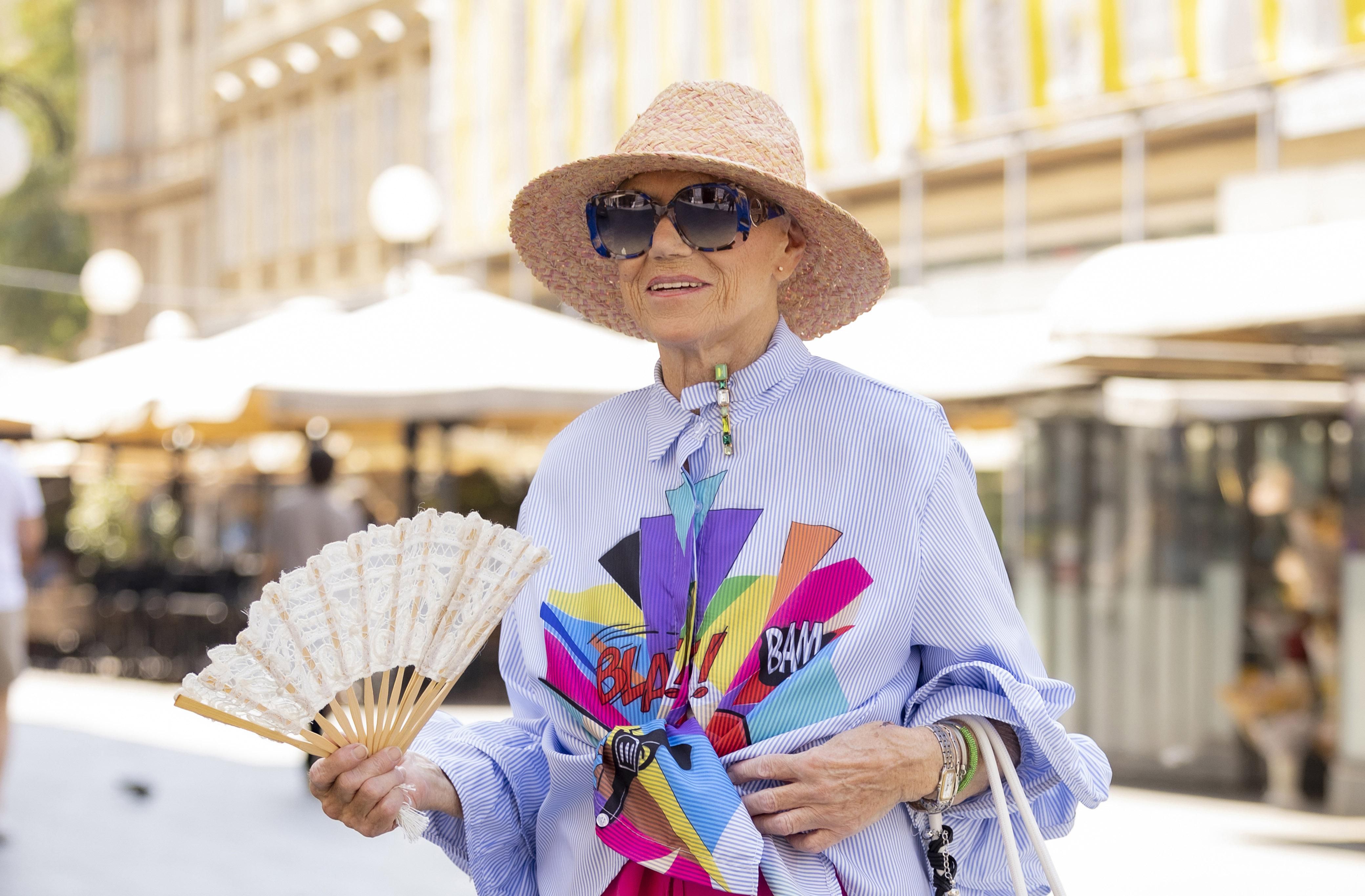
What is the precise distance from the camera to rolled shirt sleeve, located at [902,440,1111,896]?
6.19 ft

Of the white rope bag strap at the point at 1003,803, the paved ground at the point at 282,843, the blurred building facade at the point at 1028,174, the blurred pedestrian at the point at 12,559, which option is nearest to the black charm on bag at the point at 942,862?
the white rope bag strap at the point at 1003,803

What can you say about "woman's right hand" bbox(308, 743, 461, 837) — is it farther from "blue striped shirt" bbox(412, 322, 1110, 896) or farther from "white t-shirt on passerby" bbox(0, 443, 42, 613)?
"white t-shirt on passerby" bbox(0, 443, 42, 613)

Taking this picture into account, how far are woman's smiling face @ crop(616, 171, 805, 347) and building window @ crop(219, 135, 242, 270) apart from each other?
1266 inches

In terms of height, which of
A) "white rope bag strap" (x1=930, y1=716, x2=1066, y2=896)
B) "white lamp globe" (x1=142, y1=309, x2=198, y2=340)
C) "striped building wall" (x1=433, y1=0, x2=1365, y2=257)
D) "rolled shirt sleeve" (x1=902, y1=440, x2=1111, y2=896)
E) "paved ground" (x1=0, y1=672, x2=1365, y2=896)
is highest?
"striped building wall" (x1=433, y1=0, x2=1365, y2=257)

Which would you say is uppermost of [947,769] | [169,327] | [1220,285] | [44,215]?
[44,215]

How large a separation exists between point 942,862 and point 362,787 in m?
0.73

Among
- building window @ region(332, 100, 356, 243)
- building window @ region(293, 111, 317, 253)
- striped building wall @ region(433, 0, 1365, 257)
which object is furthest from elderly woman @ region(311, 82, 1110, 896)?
building window @ region(293, 111, 317, 253)

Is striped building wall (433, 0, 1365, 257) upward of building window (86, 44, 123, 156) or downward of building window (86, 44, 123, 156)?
downward

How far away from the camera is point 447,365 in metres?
10.0

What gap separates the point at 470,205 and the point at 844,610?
22261 mm

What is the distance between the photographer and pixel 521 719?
7.13 feet

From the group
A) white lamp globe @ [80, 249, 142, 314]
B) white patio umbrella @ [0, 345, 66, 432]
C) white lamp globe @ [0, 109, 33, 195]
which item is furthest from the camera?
white lamp globe @ [80, 249, 142, 314]

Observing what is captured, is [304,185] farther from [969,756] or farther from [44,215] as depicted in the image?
[969,756]

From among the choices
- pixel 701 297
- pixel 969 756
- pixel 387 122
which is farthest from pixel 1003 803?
→ pixel 387 122
